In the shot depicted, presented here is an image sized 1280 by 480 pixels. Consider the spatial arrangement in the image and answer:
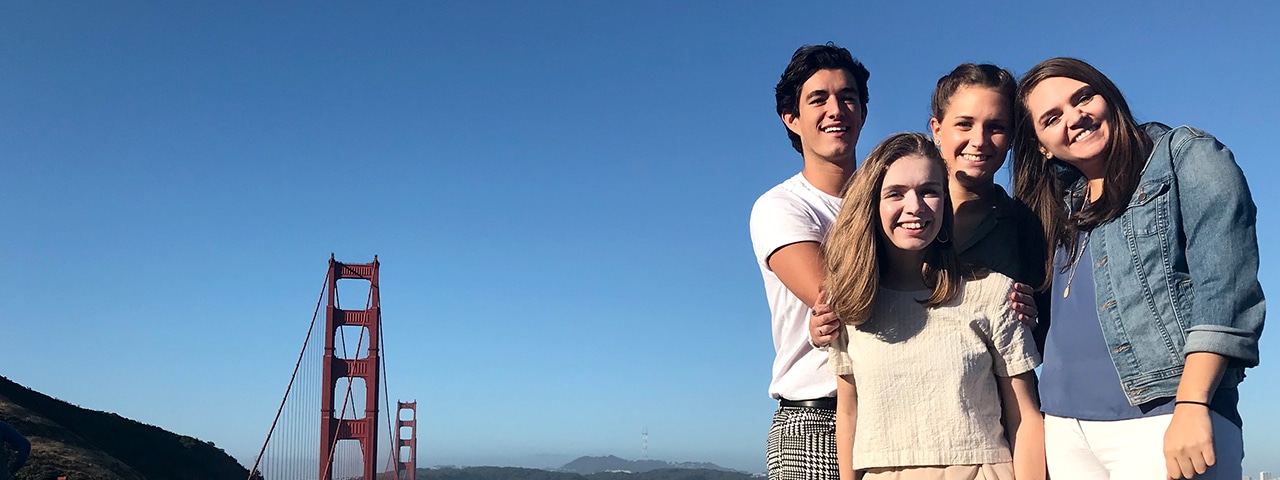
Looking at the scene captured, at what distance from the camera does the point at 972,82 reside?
1.96 metres

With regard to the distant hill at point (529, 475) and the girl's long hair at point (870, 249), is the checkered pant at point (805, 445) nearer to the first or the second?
the girl's long hair at point (870, 249)

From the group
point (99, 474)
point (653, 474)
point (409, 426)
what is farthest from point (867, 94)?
point (653, 474)

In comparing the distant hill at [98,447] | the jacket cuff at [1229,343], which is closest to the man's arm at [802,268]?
the jacket cuff at [1229,343]

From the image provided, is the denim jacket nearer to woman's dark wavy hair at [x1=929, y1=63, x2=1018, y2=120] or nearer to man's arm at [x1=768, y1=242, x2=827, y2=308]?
woman's dark wavy hair at [x1=929, y1=63, x2=1018, y2=120]

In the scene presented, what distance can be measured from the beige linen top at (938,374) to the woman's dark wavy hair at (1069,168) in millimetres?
156

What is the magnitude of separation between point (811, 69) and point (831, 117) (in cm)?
14

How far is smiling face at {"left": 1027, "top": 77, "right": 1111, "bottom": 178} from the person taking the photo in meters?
1.68

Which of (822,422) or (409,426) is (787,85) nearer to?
(822,422)

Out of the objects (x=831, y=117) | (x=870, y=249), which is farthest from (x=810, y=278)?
(x=831, y=117)

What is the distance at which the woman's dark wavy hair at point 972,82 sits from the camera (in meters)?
1.93

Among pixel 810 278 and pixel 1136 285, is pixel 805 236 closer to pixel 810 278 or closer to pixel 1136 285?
pixel 810 278

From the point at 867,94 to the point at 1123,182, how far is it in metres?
0.76

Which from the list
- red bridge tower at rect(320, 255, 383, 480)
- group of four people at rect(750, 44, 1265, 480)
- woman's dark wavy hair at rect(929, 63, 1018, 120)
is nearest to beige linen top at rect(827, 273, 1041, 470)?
group of four people at rect(750, 44, 1265, 480)

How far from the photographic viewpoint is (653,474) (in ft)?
255
